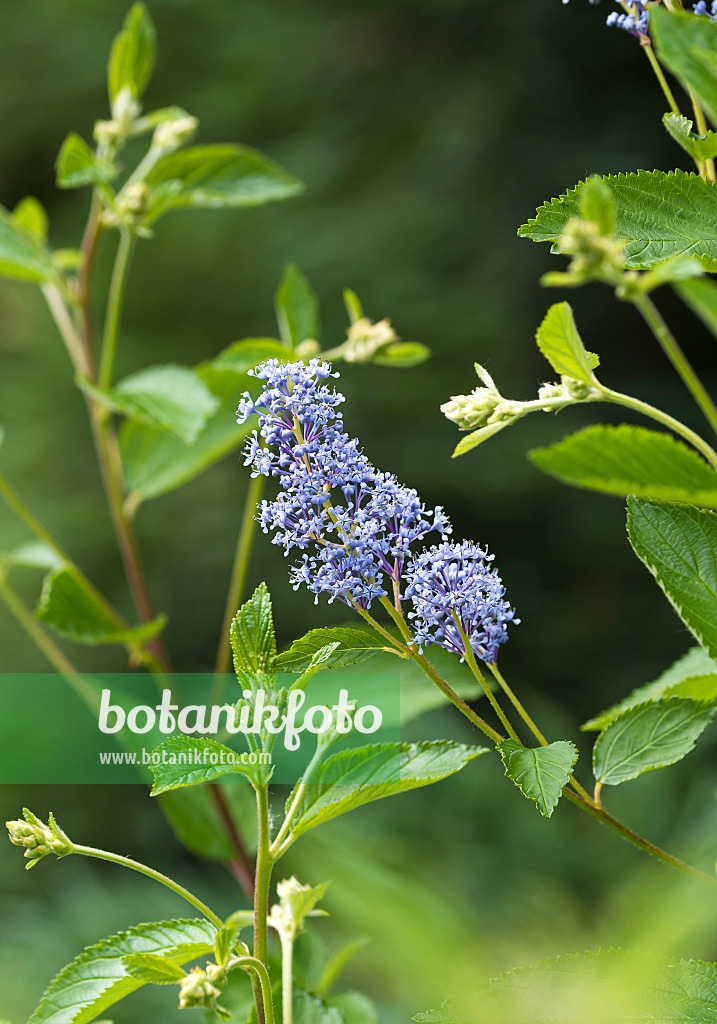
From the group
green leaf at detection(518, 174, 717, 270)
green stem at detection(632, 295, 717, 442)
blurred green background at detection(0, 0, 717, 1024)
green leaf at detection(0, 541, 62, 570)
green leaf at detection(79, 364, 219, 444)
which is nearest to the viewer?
green stem at detection(632, 295, 717, 442)

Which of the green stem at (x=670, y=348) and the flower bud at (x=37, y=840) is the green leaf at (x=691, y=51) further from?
the flower bud at (x=37, y=840)

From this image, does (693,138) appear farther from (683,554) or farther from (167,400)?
(167,400)

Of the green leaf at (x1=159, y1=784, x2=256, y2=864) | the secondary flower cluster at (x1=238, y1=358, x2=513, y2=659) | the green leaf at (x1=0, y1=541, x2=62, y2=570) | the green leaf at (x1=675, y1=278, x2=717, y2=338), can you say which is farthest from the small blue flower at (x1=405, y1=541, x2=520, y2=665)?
the green leaf at (x1=0, y1=541, x2=62, y2=570)

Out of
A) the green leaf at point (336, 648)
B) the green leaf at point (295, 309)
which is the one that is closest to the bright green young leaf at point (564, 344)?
the green leaf at point (336, 648)

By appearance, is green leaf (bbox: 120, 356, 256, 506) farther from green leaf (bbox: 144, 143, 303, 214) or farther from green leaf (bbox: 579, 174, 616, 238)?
green leaf (bbox: 579, 174, 616, 238)

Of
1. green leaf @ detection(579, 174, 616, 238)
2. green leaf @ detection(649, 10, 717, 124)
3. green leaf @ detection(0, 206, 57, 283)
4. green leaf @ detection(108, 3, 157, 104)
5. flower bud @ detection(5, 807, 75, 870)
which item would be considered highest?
green leaf @ detection(108, 3, 157, 104)

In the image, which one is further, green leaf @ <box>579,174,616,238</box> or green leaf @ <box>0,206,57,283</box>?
green leaf @ <box>0,206,57,283</box>

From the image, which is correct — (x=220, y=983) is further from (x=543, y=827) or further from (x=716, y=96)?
(x=543, y=827)

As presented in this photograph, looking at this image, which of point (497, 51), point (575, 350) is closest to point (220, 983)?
point (575, 350)
